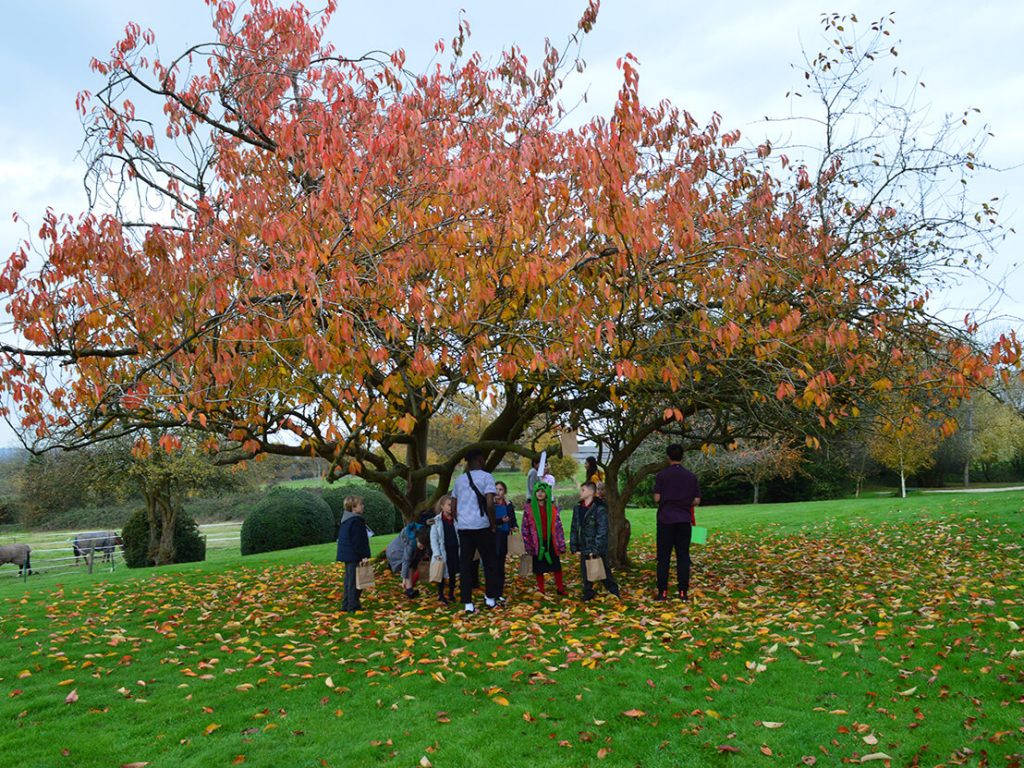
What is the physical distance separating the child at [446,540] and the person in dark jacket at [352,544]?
0.94 metres

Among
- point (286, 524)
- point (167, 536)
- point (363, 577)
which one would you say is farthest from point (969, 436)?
point (363, 577)

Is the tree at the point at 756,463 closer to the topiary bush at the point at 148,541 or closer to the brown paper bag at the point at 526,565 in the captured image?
the topiary bush at the point at 148,541

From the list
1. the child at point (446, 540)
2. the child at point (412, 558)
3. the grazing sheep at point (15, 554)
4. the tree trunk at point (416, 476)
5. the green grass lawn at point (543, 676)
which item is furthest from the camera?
the grazing sheep at point (15, 554)

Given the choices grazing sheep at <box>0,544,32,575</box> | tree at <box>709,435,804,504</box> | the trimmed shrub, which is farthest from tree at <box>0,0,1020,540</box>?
the trimmed shrub

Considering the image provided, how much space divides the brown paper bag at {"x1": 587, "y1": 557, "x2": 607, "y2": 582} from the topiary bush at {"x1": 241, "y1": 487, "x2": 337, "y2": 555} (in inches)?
572

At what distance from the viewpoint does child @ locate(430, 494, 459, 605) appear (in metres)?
10.3

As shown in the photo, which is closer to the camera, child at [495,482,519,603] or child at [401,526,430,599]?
child at [495,482,519,603]

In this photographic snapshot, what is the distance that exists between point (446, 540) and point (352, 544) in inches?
49.8

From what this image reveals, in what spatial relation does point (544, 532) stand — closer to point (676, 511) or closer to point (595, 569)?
point (595, 569)

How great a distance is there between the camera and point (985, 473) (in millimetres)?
44312

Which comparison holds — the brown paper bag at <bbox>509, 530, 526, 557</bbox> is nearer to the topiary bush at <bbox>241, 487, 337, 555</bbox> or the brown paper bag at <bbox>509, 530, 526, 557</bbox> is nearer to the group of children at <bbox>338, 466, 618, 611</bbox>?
the group of children at <bbox>338, 466, 618, 611</bbox>

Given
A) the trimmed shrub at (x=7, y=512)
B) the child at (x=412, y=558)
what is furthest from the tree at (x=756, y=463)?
the trimmed shrub at (x=7, y=512)

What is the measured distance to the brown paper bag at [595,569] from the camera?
962cm

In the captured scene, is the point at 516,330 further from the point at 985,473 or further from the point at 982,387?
the point at 985,473
